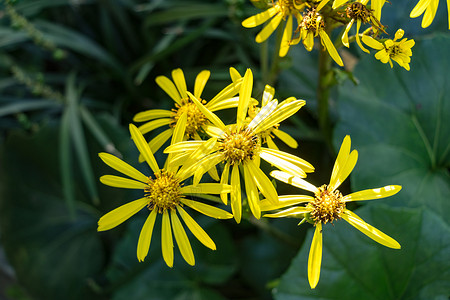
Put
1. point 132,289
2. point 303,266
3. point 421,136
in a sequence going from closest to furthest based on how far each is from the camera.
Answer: point 303,266 → point 421,136 → point 132,289

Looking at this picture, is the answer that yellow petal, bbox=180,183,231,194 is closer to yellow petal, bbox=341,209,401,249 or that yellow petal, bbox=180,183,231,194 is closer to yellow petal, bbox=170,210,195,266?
yellow petal, bbox=170,210,195,266

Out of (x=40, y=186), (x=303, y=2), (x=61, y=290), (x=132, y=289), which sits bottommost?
(x=132, y=289)

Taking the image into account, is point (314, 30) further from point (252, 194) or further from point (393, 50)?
point (252, 194)

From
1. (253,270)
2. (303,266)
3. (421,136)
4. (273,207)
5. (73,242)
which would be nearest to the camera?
(273,207)

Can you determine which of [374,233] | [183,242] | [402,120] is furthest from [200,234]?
[402,120]

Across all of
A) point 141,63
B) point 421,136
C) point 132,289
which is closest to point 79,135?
point 141,63

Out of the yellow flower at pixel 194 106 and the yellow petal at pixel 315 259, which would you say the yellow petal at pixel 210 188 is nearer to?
the yellow flower at pixel 194 106

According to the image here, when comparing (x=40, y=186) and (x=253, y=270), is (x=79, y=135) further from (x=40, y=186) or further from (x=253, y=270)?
(x=253, y=270)

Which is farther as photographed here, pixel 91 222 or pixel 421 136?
pixel 91 222

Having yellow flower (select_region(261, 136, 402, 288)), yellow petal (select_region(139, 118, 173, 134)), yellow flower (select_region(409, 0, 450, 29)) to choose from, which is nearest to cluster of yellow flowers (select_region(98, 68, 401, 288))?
yellow flower (select_region(261, 136, 402, 288))
